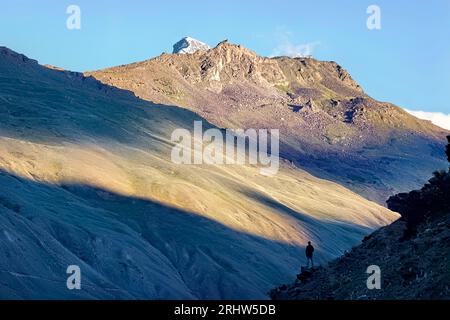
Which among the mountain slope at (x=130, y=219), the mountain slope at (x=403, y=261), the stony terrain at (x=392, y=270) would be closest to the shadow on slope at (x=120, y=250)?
the mountain slope at (x=130, y=219)

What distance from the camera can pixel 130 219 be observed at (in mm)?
126000

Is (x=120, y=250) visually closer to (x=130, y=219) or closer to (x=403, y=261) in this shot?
(x=130, y=219)

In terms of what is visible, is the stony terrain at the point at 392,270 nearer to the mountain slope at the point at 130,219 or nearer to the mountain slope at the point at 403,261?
the mountain slope at the point at 403,261

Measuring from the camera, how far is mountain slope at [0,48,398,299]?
302ft

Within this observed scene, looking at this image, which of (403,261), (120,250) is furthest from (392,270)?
(120,250)

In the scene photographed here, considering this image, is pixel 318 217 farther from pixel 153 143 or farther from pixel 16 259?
pixel 16 259

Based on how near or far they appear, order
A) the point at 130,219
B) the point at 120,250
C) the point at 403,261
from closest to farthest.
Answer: the point at 403,261 < the point at 120,250 < the point at 130,219

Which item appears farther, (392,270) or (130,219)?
(130,219)

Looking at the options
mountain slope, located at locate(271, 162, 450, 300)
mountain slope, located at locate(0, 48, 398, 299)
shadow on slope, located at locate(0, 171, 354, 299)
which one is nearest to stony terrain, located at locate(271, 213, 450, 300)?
mountain slope, located at locate(271, 162, 450, 300)

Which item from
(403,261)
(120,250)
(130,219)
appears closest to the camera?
(403,261)

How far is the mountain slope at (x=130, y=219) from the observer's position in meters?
91.9

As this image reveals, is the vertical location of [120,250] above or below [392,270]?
above
